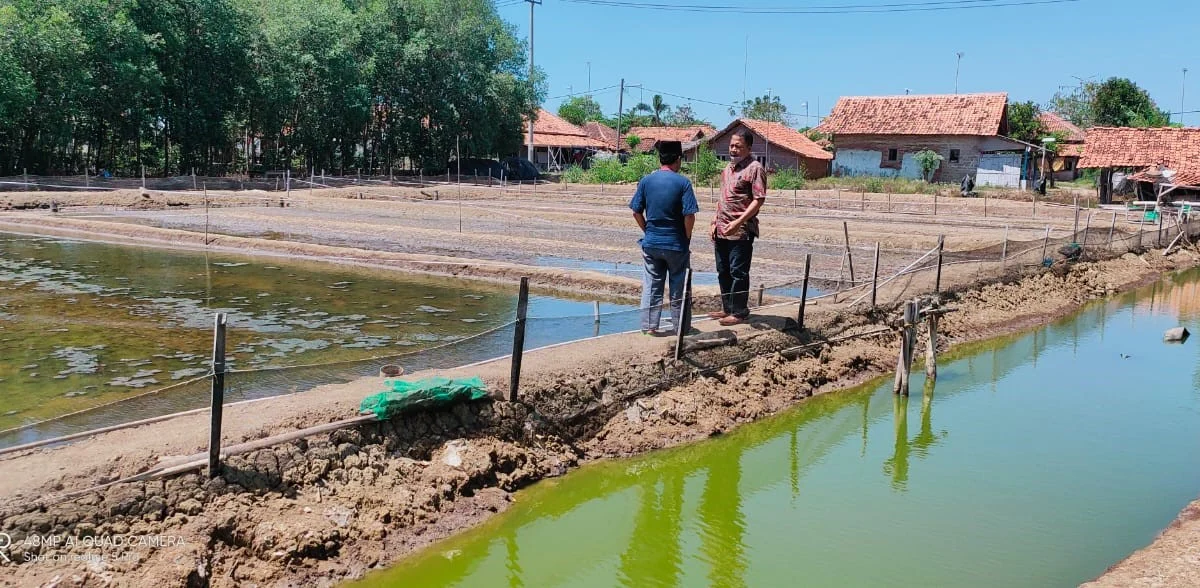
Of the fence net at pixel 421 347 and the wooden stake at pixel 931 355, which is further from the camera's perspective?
the wooden stake at pixel 931 355

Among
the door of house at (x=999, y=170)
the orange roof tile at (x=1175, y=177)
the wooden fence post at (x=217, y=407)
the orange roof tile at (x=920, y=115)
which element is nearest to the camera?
the wooden fence post at (x=217, y=407)

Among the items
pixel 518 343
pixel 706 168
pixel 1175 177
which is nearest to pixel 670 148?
pixel 518 343

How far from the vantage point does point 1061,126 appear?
45594 millimetres

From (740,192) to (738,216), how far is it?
0.65 feet

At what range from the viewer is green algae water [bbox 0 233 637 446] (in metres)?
6.11

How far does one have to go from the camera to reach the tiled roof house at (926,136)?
3459cm

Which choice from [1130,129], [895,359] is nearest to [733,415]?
[895,359]

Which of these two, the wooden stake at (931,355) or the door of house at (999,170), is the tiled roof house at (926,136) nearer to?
the door of house at (999,170)

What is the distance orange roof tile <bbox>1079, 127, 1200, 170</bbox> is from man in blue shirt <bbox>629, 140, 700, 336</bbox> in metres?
26.4

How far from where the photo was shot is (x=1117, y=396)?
28.1ft

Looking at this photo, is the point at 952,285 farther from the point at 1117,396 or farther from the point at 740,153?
the point at 740,153

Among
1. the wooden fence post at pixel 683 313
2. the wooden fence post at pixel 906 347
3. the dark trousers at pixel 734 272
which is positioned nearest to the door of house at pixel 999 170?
the wooden fence post at pixel 906 347

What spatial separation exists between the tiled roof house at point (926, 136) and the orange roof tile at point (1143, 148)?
14.6 ft

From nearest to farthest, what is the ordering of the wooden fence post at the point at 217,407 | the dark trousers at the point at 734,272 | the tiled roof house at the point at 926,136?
the wooden fence post at the point at 217,407, the dark trousers at the point at 734,272, the tiled roof house at the point at 926,136
